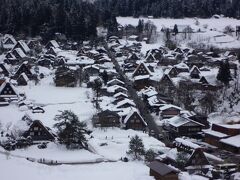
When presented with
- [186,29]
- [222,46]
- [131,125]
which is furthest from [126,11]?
[131,125]

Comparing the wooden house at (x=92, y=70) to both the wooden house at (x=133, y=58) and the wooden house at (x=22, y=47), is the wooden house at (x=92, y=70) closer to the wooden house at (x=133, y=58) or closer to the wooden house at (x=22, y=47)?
the wooden house at (x=133, y=58)

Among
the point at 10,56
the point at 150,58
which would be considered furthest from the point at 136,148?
the point at 150,58

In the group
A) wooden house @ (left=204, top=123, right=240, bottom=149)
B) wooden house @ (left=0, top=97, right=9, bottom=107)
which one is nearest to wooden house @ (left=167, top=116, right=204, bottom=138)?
wooden house @ (left=204, top=123, right=240, bottom=149)

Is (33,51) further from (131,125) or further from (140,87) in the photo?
(131,125)

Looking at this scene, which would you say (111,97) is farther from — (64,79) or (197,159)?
(197,159)

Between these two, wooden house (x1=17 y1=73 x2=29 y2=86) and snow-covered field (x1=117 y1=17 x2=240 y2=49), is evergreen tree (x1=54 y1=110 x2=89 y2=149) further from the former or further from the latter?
snow-covered field (x1=117 y1=17 x2=240 y2=49)

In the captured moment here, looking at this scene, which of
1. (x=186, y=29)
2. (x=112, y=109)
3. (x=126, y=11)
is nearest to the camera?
(x=112, y=109)
